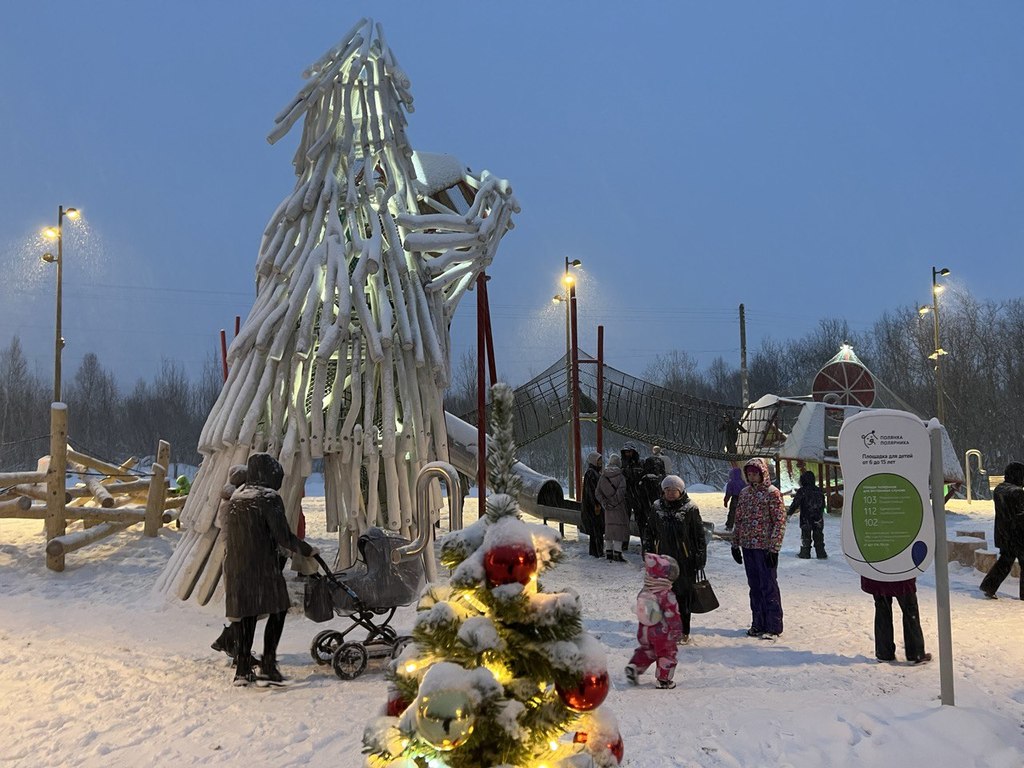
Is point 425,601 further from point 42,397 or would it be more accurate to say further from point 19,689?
point 42,397

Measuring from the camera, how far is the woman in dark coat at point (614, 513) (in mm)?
11078

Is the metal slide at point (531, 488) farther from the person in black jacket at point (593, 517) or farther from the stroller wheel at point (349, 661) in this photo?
the stroller wheel at point (349, 661)

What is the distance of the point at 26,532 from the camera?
36.3 feet

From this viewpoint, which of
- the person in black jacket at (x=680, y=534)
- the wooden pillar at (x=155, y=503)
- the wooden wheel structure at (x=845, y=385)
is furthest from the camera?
the wooden wheel structure at (x=845, y=385)

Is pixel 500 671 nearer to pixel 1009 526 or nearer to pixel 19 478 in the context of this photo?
pixel 1009 526

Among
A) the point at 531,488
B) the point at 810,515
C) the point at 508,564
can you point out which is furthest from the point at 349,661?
the point at 531,488

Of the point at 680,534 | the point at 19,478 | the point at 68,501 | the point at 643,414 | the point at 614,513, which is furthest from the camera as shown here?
the point at 643,414

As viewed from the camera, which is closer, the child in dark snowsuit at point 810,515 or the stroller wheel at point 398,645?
the stroller wheel at point 398,645

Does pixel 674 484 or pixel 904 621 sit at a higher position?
pixel 674 484

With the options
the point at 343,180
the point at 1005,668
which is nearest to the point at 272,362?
the point at 343,180

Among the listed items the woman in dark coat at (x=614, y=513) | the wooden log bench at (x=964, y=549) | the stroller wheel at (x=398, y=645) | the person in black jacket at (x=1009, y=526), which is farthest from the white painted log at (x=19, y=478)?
the wooden log bench at (x=964, y=549)

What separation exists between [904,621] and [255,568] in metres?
4.74

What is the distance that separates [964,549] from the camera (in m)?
10.3

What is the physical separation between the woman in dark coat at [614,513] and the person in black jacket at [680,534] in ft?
15.5
